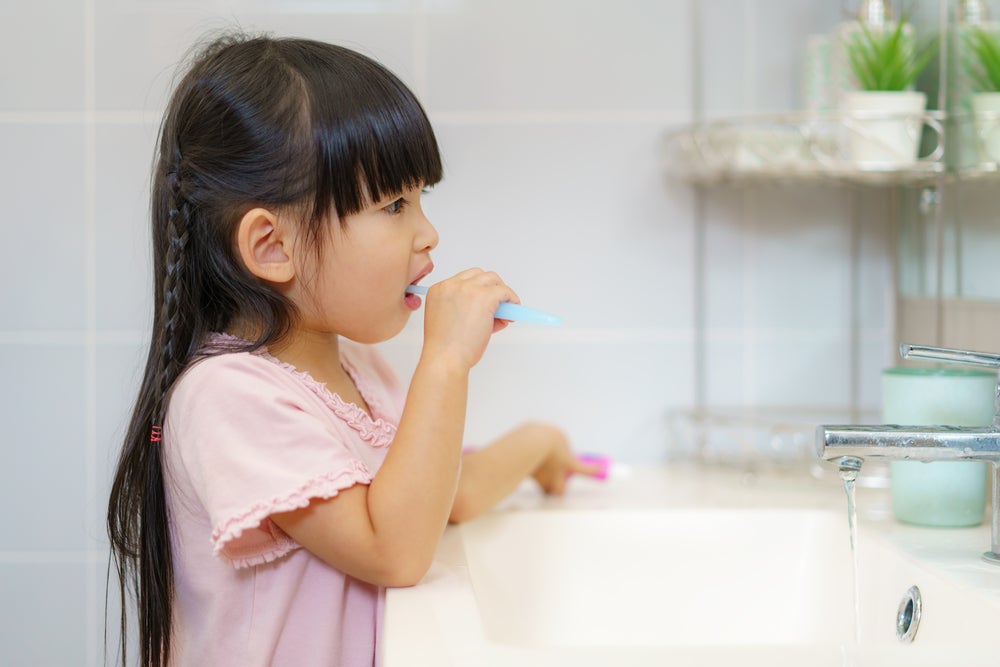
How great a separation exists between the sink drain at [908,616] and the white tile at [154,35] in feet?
2.89

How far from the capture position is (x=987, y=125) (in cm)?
98

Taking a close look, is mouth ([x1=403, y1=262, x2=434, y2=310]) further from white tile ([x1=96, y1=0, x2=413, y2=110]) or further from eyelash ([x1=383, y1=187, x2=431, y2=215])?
white tile ([x1=96, y1=0, x2=413, y2=110])

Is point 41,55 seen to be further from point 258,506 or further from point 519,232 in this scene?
point 258,506

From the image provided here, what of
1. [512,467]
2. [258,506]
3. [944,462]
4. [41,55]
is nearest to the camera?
[258,506]

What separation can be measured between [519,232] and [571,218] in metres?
0.07

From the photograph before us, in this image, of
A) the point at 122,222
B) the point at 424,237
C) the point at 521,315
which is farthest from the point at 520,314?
the point at 122,222

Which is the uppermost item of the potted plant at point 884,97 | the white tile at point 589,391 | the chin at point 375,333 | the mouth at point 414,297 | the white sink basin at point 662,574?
the potted plant at point 884,97

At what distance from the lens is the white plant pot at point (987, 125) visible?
0.96 metres

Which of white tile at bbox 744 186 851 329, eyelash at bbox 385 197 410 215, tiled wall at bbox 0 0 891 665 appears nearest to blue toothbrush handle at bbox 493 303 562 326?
eyelash at bbox 385 197 410 215

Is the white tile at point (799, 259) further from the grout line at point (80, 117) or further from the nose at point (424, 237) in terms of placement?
the grout line at point (80, 117)

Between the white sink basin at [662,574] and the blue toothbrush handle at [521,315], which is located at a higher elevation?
the blue toothbrush handle at [521,315]

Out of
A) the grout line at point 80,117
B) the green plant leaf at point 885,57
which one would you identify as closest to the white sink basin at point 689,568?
the green plant leaf at point 885,57

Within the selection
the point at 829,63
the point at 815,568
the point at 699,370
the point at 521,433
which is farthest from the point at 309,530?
the point at 829,63

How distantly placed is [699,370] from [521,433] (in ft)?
1.05
